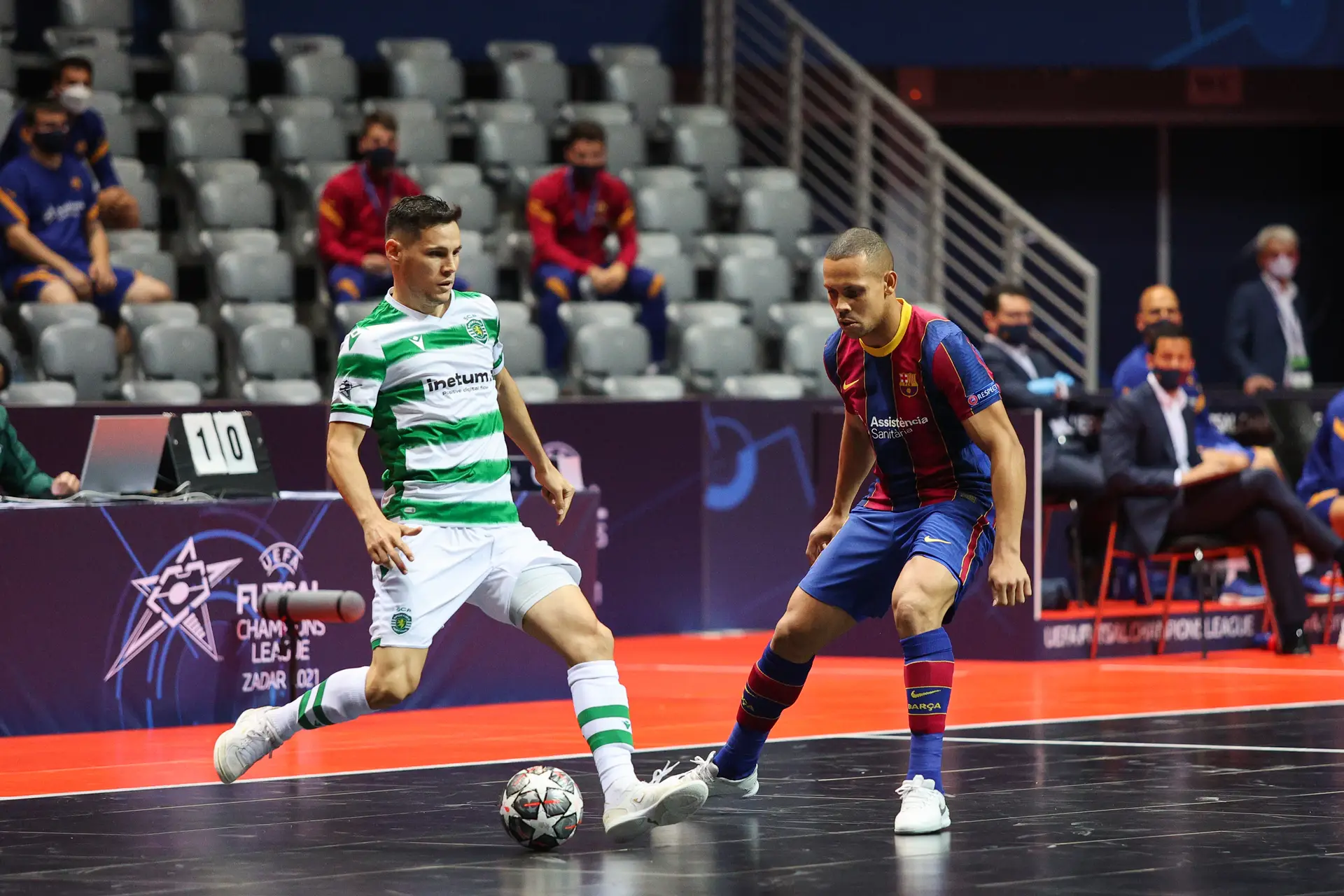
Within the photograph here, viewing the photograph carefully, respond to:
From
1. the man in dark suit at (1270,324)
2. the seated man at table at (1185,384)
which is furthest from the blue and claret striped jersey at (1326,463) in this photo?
the man in dark suit at (1270,324)

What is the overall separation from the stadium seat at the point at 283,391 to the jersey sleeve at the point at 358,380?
562 cm

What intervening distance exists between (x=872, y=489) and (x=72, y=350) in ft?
20.0

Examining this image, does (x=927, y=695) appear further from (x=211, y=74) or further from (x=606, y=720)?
(x=211, y=74)

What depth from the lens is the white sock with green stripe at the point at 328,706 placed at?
6.14 metres

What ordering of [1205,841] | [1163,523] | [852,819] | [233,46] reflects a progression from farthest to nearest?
[233,46] < [1163,523] < [852,819] < [1205,841]

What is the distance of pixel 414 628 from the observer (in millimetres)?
6078

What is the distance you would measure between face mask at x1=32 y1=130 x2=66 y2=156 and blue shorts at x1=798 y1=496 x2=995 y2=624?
22.9 ft

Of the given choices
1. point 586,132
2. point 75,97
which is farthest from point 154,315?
point 586,132

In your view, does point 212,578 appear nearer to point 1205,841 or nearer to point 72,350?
point 72,350

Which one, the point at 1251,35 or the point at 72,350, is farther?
the point at 1251,35

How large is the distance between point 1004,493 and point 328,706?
2.03 meters

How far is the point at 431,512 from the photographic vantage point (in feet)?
20.2

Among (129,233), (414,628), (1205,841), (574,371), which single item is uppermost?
(129,233)

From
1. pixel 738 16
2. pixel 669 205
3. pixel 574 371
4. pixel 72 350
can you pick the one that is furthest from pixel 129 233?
pixel 738 16
